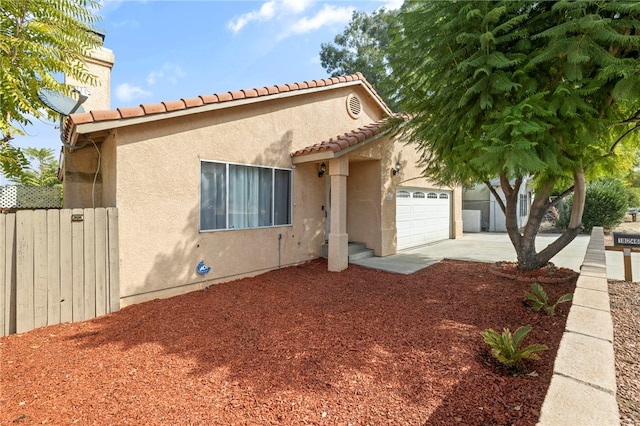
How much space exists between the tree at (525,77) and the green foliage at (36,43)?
6.75 meters

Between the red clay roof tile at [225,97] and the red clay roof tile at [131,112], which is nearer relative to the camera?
the red clay roof tile at [131,112]

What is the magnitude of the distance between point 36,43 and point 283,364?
24.9ft

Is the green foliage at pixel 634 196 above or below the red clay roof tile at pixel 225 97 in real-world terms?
below

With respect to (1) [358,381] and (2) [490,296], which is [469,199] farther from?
(1) [358,381]

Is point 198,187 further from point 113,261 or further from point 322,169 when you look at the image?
point 322,169

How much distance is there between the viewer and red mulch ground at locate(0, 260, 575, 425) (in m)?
3.07

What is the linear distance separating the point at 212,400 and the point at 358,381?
1.61 m

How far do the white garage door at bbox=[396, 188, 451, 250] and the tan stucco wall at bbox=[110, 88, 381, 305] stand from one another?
162 inches

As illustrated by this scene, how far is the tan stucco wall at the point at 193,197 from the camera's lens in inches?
247

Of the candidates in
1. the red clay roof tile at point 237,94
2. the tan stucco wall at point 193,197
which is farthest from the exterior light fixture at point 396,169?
the red clay roof tile at point 237,94

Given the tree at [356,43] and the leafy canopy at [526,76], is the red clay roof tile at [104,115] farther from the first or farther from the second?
the tree at [356,43]

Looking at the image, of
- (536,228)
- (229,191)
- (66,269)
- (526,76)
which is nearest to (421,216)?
(536,228)

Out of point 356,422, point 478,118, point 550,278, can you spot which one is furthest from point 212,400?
point 550,278

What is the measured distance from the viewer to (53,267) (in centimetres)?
533
